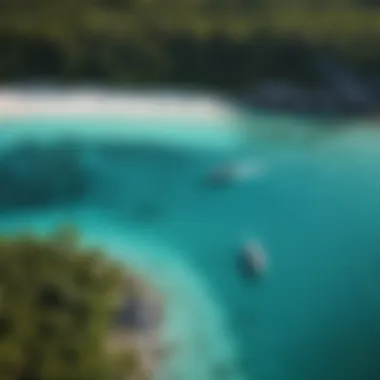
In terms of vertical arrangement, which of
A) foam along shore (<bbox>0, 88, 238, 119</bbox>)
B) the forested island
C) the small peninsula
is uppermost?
the forested island

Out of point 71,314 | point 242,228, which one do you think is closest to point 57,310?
point 71,314

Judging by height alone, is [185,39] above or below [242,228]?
above

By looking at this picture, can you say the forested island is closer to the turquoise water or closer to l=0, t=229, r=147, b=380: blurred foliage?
the turquoise water

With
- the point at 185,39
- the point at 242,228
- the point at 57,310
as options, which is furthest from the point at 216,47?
the point at 57,310

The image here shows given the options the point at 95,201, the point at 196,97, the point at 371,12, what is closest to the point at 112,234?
the point at 95,201

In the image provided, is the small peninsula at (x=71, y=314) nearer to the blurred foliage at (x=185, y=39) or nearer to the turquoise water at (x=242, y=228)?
the turquoise water at (x=242, y=228)

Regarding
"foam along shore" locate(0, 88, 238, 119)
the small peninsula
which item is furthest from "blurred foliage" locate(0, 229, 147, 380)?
A: "foam along shore" locate(0, 88, 238, 119)

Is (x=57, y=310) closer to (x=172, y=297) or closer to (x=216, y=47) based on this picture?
(x=172, y=297)

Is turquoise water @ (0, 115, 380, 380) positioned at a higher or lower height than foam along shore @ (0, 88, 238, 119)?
lower
